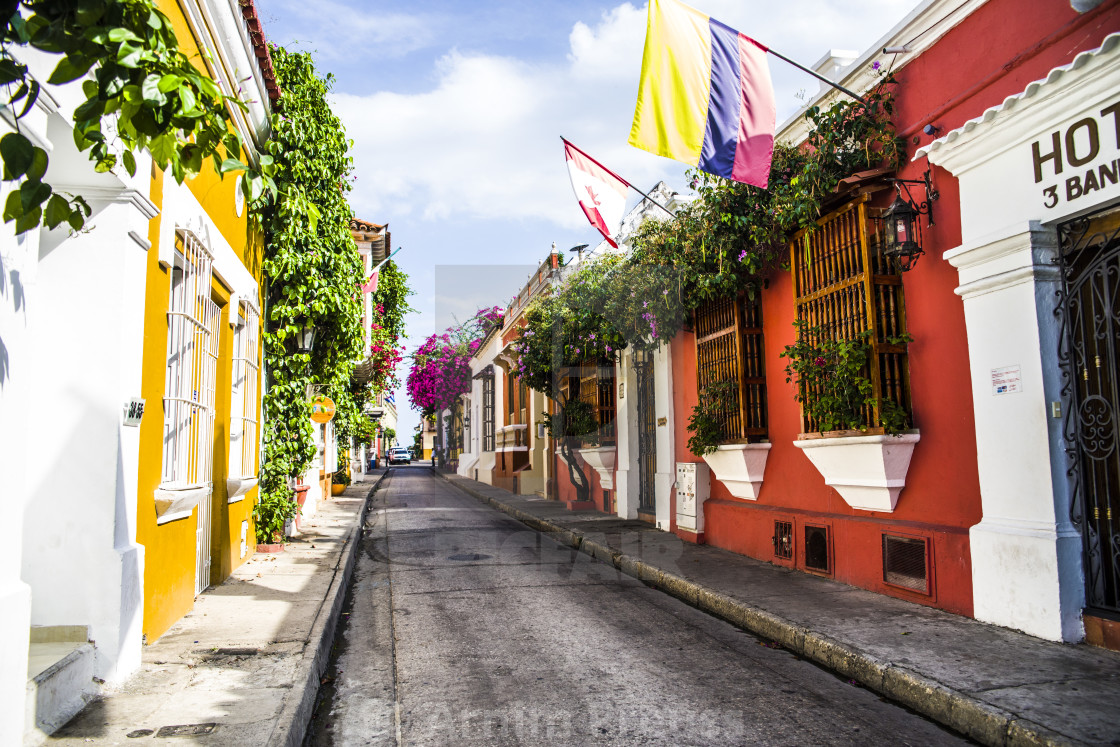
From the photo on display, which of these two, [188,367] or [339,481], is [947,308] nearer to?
[188,367]

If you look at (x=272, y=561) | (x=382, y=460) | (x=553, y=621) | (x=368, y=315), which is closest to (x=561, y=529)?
(x=272, y=561)

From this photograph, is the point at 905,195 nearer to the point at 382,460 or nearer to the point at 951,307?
the point at 951,307

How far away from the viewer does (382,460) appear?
224ft

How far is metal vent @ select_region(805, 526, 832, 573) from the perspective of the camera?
746 centimetres

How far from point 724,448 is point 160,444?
6.21m

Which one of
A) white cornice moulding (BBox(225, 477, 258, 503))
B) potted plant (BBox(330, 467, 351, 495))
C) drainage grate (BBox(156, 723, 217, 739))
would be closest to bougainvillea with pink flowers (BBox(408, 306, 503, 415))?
potted plant (BBox(330, 467, 351, 495))

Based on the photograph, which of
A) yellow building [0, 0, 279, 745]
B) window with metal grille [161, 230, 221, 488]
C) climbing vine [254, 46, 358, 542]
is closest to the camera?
yellow building [0, 0, 279, 745]

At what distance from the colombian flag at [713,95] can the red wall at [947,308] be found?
3.95 feet

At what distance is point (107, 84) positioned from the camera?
2.21m

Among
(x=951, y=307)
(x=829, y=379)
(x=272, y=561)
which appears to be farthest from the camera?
(x=272, y=561)

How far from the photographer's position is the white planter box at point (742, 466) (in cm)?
874

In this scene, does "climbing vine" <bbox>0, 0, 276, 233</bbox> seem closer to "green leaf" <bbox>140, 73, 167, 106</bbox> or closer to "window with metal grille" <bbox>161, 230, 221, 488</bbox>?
"green leaf" <bbox>140, 73, 167, 106</bbox>

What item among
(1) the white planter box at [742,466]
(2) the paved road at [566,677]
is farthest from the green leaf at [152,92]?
(1) the white planter box at [742,466]

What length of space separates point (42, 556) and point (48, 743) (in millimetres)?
1055
